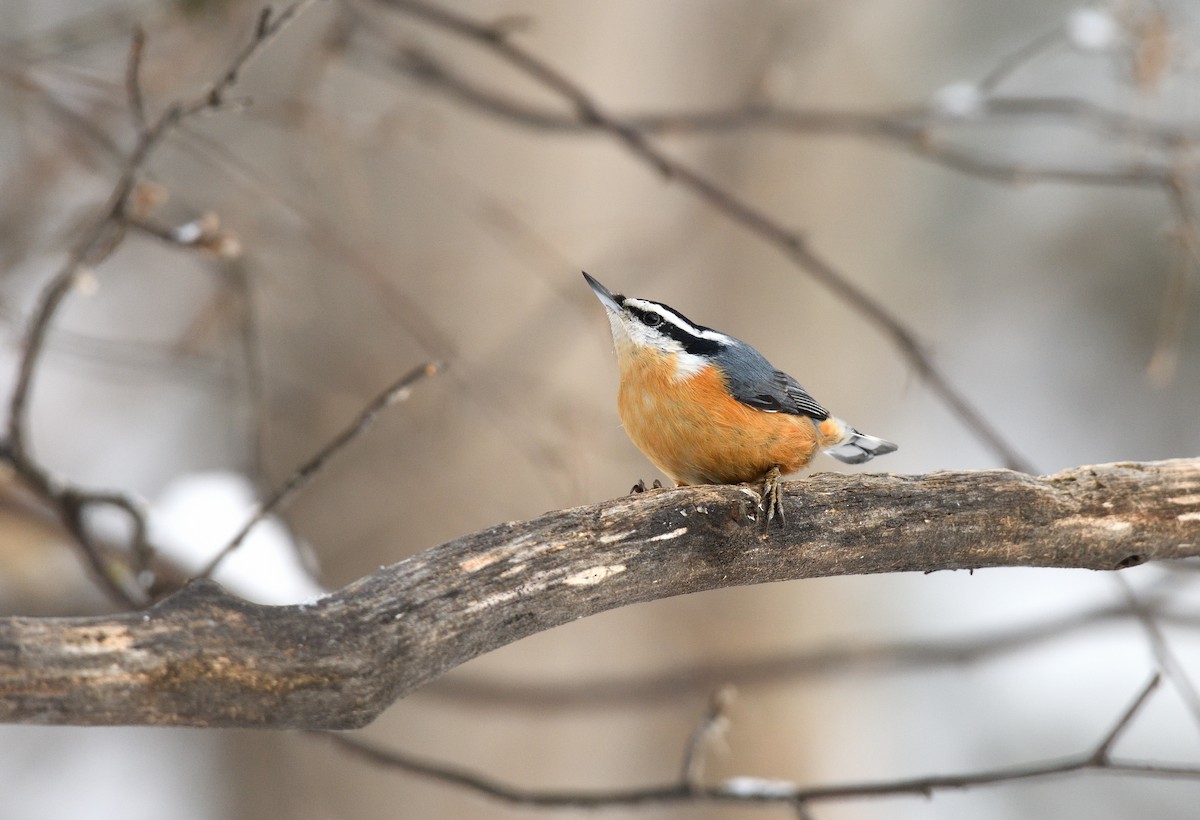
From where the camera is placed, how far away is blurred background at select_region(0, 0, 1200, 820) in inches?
141

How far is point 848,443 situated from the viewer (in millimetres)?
3031

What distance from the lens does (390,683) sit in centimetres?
156

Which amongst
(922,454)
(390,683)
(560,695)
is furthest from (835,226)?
(390,683)

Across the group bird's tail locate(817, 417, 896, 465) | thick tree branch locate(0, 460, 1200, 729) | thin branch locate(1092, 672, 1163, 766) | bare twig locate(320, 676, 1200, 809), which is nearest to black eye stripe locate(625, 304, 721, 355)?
bird's tail locate(817, 417, 896, 465)

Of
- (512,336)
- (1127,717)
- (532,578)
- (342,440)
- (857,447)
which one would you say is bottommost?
(1127,717)

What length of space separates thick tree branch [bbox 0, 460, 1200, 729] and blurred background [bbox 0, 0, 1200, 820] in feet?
1.90

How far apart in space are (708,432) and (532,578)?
91 cm

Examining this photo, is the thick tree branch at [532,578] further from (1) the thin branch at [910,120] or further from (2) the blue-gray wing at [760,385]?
(1) the thin branch at [910,120]

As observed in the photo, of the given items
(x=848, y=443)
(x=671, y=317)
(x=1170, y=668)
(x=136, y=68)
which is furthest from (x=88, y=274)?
Result: (x=1170, y=668)

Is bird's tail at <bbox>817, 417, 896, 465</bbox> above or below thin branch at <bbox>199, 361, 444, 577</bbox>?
above

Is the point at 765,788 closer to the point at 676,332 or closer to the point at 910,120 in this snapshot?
the point at 676,332

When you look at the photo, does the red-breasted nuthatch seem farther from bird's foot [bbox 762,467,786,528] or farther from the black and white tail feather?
bird's foot [bbox 762,467,786,528]

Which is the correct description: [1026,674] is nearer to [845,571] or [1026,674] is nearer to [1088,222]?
[1088,222]

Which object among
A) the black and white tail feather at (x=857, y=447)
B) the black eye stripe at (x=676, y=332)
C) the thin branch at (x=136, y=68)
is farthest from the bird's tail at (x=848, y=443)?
the thin branch at (x=136, y=68)
